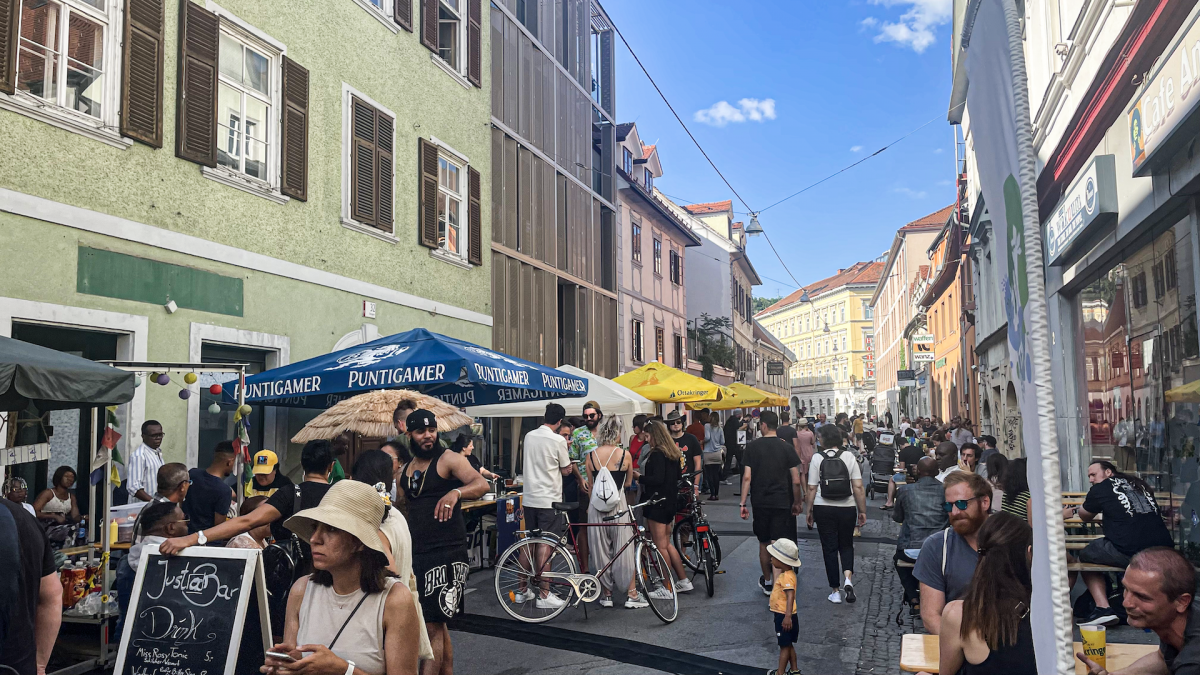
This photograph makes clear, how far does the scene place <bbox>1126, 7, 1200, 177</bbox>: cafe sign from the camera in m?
6.21

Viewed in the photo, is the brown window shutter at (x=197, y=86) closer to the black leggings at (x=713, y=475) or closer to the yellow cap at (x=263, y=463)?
the yellow cap at (x=263, y=463)

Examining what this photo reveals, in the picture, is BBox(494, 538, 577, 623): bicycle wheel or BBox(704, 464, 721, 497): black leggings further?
BBox(704, 464, 721, 497): black leggings

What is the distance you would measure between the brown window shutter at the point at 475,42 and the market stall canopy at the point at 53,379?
11.3m

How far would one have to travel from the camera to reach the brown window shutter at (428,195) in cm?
1426

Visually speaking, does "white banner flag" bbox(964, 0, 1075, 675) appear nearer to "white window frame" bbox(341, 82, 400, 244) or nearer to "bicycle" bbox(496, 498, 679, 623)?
"bicycle" bbox(496, 498, 679, 623)

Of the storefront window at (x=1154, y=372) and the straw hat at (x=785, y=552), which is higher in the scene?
the storefront window at (x=1154, y=372)

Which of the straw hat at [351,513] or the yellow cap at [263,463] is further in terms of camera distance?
the yellow cap at [263,463]

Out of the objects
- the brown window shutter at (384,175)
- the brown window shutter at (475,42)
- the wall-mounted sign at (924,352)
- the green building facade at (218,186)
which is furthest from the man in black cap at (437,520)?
the wall-mounted sign at (924,352)

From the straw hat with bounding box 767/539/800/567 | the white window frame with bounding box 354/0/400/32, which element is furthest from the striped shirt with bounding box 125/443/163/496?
the white window frame with bounding box 354/0/400/32

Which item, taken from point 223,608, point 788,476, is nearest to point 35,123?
point 223,608

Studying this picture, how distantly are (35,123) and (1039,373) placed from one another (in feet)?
28.1

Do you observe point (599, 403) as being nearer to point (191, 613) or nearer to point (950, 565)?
point (950, 565)

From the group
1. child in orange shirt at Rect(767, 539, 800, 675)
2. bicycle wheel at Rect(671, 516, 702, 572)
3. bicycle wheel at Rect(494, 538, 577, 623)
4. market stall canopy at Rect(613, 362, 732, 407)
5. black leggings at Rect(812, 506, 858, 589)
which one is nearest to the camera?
child in orange shirt at Rect(767, 539, 800, 675)

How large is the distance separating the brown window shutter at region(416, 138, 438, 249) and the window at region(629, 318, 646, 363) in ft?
43.7
